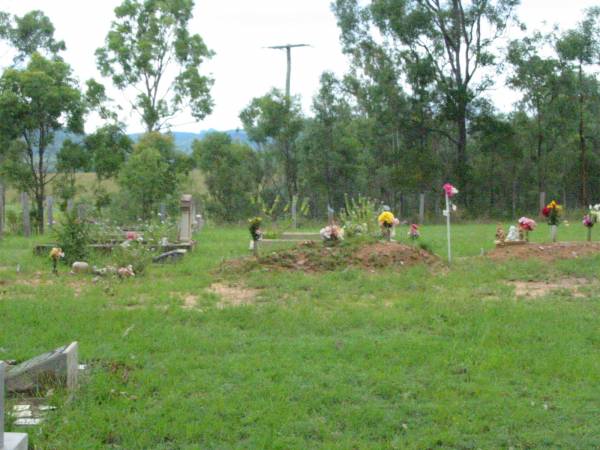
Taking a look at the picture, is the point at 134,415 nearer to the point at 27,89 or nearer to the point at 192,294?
the point at 192,294

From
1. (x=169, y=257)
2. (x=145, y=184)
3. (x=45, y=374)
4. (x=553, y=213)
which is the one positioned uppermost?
(x=145, y=184)

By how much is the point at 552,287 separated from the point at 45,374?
269 inches

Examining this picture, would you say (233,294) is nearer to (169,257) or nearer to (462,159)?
(169,257)

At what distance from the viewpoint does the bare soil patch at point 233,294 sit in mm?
8766

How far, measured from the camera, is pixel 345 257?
1146 centimetres

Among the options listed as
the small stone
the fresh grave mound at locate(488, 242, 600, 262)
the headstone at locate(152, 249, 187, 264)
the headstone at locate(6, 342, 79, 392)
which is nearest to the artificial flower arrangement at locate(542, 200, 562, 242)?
the fresh grave mound at locate(488, 242, 600, 262)

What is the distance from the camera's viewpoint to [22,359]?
20.6ft

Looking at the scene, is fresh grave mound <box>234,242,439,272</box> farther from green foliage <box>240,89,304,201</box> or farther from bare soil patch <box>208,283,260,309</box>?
green foliage <box>240,89,304,201</box>

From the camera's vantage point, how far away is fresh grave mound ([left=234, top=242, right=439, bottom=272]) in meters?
11.2

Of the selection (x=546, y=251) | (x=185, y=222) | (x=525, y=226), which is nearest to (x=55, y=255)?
(x=185, y=222)

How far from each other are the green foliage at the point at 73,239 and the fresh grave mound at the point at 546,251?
669cm

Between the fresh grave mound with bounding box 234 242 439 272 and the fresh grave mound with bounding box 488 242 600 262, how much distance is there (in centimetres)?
138

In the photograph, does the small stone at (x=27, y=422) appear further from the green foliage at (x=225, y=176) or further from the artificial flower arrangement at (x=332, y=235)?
the green foliage at (x=225, y=176)

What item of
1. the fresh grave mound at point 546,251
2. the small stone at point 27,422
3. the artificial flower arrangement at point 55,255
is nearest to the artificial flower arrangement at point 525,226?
the fresh grave mound at point 546,251
